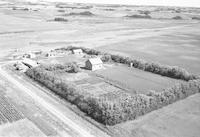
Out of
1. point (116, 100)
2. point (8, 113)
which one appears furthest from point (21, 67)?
point (116, 100)

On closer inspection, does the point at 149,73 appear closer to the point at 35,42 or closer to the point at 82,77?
the point at 82,77

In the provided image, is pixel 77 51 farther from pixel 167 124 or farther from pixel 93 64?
pixel 167 124

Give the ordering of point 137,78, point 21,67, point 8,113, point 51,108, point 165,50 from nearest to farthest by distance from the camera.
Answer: point 8,113 → point 51,108 → point 137,78 → point 21,67 → point 165,50

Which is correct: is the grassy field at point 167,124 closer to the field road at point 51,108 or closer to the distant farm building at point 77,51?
the field road at point 51,108

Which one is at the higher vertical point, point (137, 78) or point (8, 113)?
point (8, 113)

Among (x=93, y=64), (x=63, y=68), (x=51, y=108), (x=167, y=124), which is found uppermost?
(x=93, y=64)

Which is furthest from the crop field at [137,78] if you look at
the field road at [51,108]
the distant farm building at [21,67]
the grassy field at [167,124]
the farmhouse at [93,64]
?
the distant farm building at [21,67]
